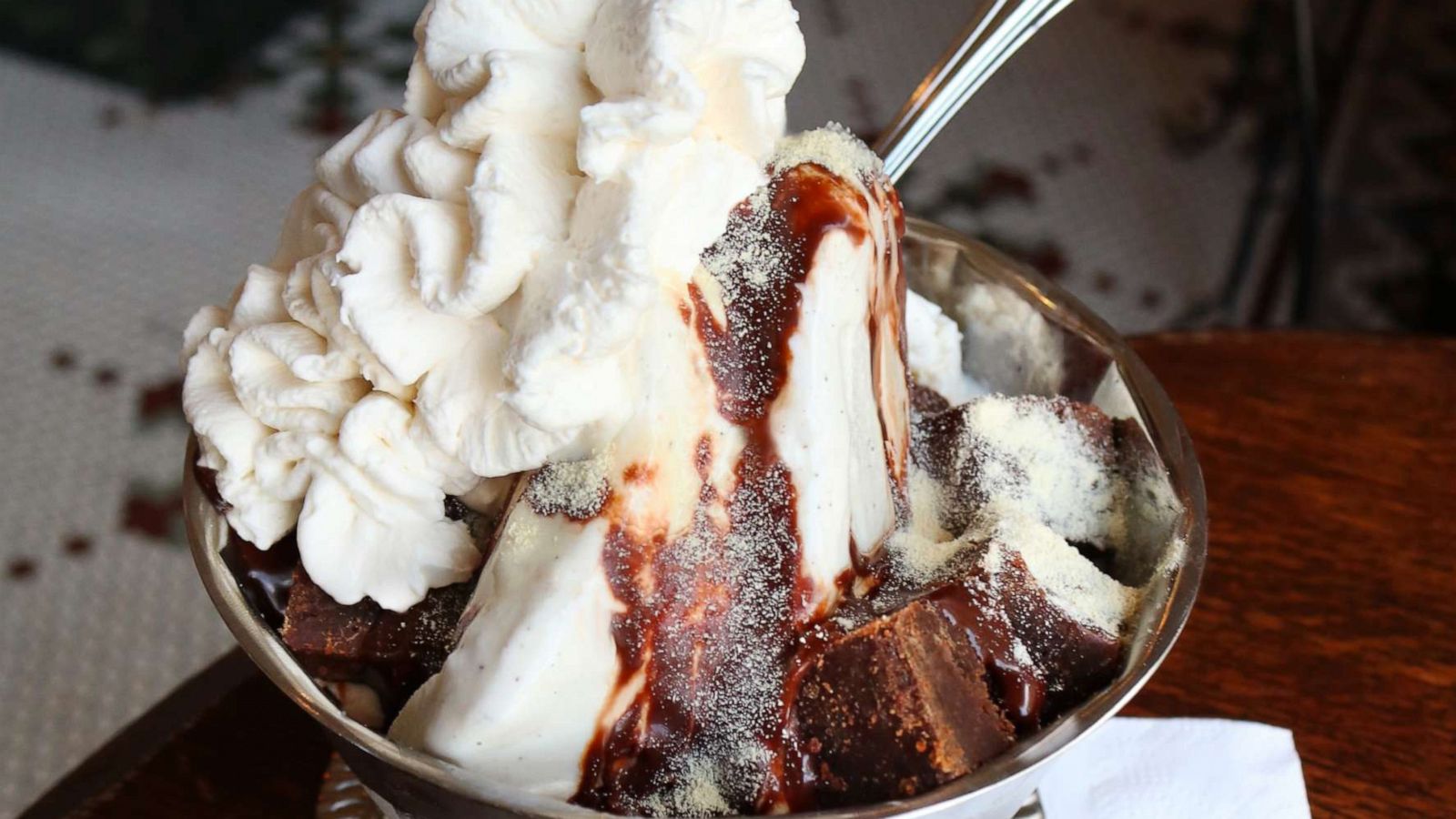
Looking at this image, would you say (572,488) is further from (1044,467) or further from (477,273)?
(1044,467)

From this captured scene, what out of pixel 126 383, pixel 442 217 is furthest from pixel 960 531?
pixel 126 383

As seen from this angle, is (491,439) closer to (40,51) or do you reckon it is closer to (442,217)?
(442,217)

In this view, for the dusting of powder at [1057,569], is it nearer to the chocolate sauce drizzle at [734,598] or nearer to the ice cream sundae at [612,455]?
the ice cream sundae at [612,455]

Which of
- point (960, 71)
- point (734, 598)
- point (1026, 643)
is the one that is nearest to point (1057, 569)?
point (1026, 643)

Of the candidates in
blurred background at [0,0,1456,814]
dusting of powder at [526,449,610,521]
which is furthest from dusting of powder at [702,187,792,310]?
blurred background at [0,0,1456,814]

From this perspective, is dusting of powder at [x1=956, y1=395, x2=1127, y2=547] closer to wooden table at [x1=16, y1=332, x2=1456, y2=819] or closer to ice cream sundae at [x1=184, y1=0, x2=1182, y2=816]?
ice cream sundae at [x1=184, y1=0, x2=1182, y2=816]

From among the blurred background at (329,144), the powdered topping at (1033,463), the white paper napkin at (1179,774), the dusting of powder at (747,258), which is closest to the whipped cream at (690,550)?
the dusting of powder at (747,258)
